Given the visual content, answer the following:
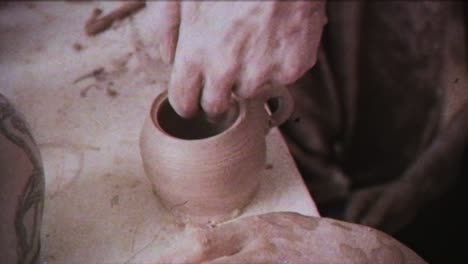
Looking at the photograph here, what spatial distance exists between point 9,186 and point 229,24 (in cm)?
42

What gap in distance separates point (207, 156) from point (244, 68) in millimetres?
176

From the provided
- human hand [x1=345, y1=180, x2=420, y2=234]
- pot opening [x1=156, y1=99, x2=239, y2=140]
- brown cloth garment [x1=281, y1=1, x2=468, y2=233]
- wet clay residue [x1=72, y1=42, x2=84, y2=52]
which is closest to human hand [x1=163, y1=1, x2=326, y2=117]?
pot opening [x1=156, y1=99, x2=239, y2=140]

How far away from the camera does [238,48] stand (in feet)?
3.02

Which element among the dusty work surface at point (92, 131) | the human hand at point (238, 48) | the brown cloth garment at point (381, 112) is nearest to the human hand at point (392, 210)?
the brown cloth garment at point (381, 112)

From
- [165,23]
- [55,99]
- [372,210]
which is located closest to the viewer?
[165,23]

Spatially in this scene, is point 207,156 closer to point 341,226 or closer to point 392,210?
point 341,226

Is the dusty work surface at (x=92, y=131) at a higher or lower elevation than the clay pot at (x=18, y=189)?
lower

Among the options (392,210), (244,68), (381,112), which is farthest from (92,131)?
(381,112)

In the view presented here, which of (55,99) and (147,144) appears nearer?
(147,144)

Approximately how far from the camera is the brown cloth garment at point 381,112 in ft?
6.15

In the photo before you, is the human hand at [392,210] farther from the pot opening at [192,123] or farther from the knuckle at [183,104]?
the knuckle at [183,104]

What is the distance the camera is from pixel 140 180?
129 cm

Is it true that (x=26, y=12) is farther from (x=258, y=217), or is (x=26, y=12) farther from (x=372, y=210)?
(x=372, y=210)

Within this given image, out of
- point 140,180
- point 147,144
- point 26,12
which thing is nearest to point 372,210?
point 140,180
